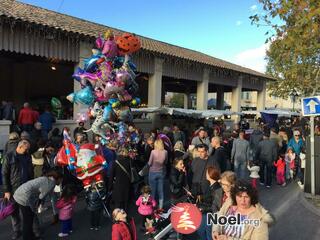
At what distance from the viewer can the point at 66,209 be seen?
6355 millimetres

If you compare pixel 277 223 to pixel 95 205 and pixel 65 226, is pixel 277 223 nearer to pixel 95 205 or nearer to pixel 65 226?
pixel 95 205

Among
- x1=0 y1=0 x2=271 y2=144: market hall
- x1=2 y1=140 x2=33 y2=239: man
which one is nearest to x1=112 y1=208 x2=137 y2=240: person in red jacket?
x1=2 y1=140 x2=33 y2=239: man

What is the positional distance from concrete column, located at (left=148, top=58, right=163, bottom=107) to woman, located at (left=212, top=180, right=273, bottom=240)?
13549mm

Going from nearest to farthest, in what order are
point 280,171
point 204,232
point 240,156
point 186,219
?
point 186,219 < point 204,232 < point 240,156 < point 280,171

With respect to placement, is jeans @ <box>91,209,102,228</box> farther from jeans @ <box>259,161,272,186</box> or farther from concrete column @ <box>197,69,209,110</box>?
concrete column @ <box>197,69,209,110</box>

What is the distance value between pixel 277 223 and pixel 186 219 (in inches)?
147

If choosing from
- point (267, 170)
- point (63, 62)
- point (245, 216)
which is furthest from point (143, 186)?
point (63, 62)

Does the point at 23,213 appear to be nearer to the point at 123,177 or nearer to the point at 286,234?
the point at 123,177

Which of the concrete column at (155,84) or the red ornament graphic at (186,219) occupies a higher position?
the concrete column at (155,84)

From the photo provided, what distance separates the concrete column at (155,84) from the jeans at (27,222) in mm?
12000

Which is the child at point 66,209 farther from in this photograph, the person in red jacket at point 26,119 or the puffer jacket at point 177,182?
the person in red jacket at point 26,119

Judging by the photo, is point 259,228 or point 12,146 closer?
point 259,228

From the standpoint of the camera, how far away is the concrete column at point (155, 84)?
17188mm

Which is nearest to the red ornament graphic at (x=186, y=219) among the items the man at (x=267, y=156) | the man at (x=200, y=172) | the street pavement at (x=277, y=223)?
the man at (x=200, y=172)
